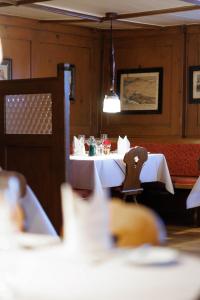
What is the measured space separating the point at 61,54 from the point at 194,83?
6.50 ft

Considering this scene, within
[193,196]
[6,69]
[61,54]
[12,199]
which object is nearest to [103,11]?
[61,54]

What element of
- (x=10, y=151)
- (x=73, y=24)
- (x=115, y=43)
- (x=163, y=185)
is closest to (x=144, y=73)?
(x=115, y=43)

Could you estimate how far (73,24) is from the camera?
8.52 metres

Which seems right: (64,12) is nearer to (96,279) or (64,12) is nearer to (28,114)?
(28,114)

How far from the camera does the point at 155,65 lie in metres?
8.61

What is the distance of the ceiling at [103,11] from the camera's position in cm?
675

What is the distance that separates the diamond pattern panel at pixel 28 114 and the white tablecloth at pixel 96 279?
3840 millimetres

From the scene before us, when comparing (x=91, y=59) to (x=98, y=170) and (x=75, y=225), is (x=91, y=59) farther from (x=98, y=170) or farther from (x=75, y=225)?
(x=75, y=225)

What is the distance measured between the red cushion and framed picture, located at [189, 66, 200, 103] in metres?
0.80

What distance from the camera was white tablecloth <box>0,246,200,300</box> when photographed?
3.18ft

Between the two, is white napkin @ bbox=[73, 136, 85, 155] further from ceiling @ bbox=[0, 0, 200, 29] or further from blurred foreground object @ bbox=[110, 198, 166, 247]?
blurred foreground object @ bbox=[110, 198, 166, 247]

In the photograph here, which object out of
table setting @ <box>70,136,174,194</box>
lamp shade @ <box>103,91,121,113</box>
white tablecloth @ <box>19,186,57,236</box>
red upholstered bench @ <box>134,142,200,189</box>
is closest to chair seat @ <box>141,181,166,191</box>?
red upholstered bench @ <box>134,142,200,189</box>

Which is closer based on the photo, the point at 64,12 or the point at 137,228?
the point at 137,228

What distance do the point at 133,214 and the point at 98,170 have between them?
5105 millimetres
